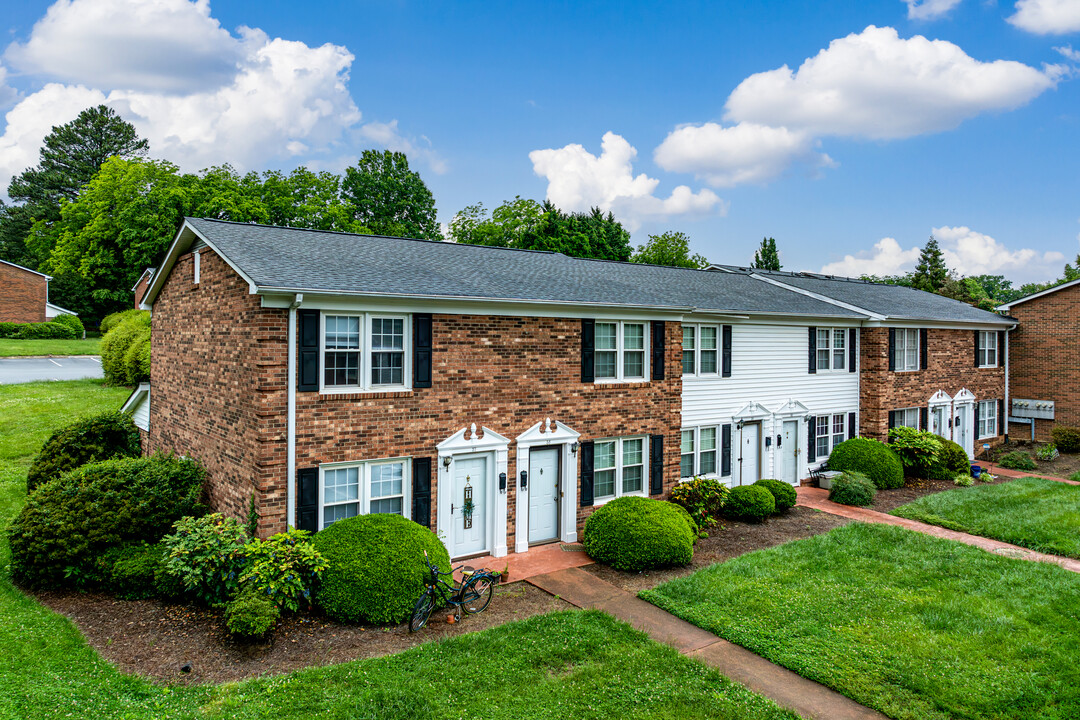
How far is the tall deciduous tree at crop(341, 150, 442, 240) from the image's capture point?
51.7 m

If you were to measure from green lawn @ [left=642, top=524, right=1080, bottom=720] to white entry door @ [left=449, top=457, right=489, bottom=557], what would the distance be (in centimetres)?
359

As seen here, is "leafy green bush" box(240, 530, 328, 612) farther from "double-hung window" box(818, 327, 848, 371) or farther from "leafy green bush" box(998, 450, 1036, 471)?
"leafy green bush" box(998, 450, 1036, 471)

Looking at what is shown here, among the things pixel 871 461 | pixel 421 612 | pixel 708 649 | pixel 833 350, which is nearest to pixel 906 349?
pixel 833 350

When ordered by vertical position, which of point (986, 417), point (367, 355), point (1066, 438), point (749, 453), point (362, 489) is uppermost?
point (367, 355)

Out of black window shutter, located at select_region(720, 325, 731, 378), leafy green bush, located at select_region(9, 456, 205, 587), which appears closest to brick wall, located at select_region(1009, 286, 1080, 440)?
black window shutter, located at select_region(720, 325, 731, 378)

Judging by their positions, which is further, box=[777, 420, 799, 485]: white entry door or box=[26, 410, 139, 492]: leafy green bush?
box=[777, 420, 799, 485]: white entry door

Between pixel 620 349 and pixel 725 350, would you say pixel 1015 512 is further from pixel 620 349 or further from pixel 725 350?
pixel 620 349

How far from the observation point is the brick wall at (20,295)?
144 ft

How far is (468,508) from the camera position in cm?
1190

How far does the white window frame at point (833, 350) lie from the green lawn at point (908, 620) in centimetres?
715

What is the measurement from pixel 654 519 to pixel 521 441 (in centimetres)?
309

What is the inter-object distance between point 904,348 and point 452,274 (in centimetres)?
1662

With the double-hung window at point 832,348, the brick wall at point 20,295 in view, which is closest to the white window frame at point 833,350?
the double-hung window at point 832,348

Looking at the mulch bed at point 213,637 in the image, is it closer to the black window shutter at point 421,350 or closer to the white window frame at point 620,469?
the white window frame at point 620,469
